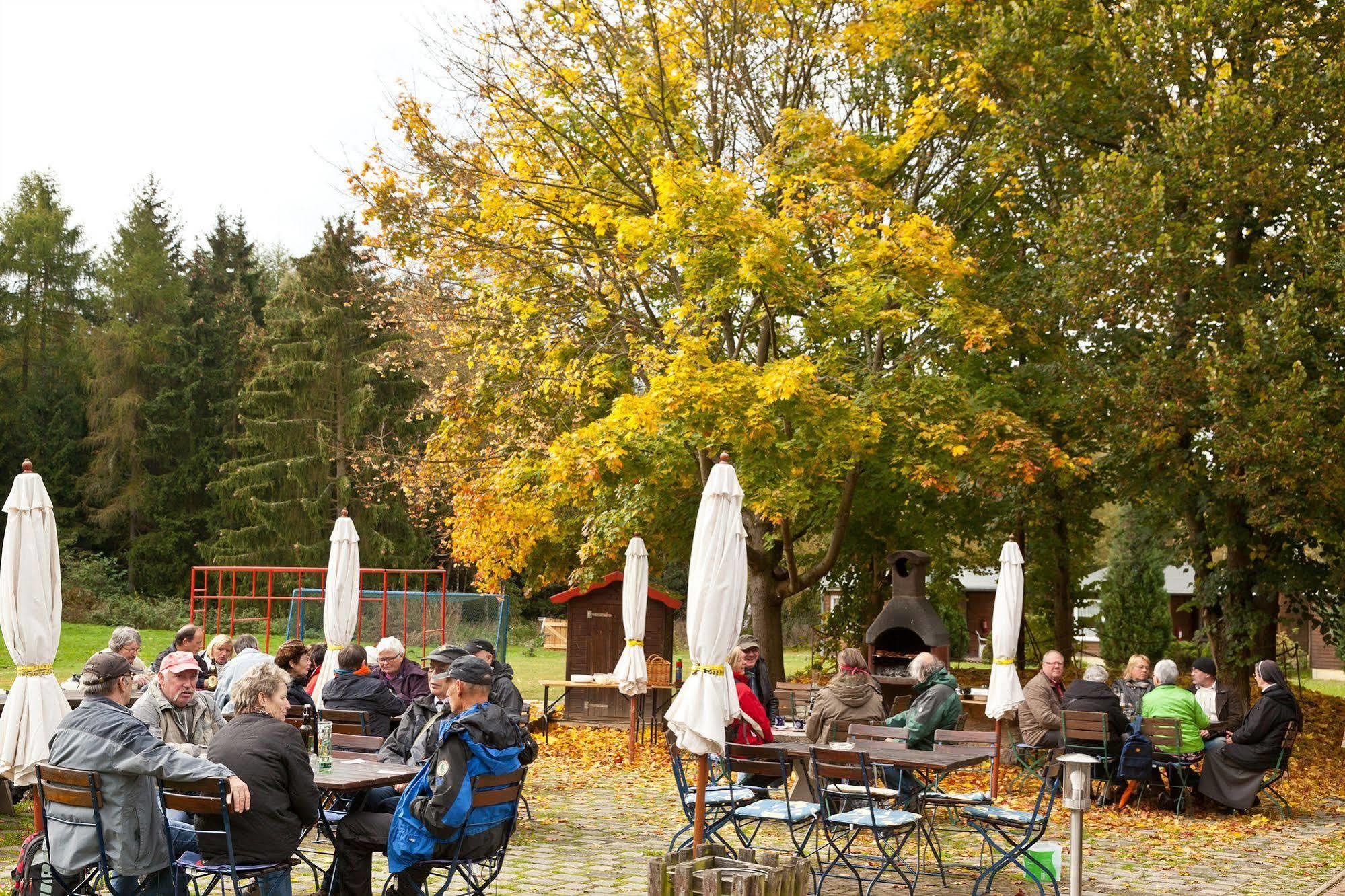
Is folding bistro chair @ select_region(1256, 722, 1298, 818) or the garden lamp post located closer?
the garden lamp post

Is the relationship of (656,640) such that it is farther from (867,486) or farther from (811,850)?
(811,850)

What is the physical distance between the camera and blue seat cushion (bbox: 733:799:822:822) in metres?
8.06

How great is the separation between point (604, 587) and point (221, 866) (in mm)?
12979

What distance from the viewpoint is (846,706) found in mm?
10820

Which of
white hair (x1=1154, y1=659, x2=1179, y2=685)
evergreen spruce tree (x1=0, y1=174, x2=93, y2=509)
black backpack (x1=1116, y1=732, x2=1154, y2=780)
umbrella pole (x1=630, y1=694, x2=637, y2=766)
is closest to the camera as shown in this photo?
black backpack (x1=1116, y1=732, x2=1154, y2=780)

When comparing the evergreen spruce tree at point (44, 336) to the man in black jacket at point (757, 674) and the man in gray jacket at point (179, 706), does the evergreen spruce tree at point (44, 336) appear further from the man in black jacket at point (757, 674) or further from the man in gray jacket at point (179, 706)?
the man in gray jacket at point (179, 706)

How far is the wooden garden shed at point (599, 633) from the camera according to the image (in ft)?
60.9

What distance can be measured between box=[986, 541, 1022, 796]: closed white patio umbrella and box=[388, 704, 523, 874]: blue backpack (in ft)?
23.9

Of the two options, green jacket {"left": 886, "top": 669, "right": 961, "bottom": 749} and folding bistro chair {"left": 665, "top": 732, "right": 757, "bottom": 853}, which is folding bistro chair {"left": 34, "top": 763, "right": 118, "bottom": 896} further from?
green jacket {"left": 886, "top": 669, "right": 961, "bottom": 749}

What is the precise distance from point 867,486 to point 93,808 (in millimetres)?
15611

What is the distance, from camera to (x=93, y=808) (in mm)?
5742

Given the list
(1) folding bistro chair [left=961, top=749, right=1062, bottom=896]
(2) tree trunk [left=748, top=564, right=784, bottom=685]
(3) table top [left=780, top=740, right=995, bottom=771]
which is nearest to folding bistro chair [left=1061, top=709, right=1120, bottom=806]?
(3) table top [left=780, top=740, right=995, bottom=771]

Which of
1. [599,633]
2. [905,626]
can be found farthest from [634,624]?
[905,626]

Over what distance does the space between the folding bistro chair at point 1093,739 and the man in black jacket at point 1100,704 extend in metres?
0.03
